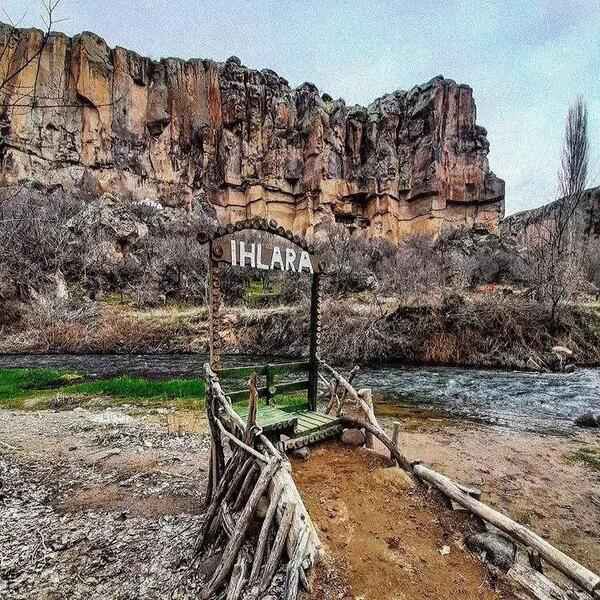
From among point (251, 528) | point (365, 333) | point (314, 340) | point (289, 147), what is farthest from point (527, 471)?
point (289, 147)

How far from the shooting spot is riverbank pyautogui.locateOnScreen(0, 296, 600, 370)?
60.3 feet

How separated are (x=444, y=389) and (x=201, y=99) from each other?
54234mm

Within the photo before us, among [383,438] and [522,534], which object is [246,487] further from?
[522,534]

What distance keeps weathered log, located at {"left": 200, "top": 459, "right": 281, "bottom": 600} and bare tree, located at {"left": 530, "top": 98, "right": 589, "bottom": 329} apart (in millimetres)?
19715

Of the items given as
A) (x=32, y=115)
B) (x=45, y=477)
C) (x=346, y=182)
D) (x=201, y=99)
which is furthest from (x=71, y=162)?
(x=45, y=477)

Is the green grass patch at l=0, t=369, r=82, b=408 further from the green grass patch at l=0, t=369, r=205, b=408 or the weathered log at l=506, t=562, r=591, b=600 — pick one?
the weathered log at l=506, t=562, r=591, b=600

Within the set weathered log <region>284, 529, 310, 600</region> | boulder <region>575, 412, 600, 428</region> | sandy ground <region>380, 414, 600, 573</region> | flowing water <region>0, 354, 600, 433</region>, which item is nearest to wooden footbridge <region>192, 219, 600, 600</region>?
weathered log <region>284, 529, 310, 600</region>

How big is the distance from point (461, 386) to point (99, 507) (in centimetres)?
1232

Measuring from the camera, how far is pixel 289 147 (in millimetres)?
55938

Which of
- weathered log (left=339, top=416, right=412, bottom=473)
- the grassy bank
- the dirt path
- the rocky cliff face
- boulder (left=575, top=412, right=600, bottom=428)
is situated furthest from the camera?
the rocky cliff face

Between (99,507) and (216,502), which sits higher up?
(216,502)

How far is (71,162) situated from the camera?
44.7m

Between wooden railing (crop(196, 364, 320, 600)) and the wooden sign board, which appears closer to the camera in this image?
wooden railing (crop(196, 364, 320, 600))

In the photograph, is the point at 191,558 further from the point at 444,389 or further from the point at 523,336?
the point at 523,336
